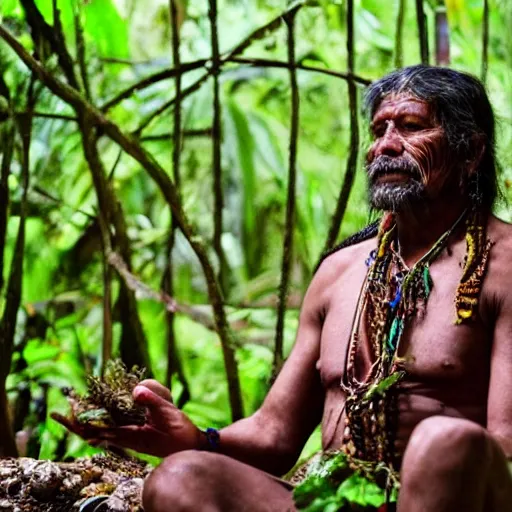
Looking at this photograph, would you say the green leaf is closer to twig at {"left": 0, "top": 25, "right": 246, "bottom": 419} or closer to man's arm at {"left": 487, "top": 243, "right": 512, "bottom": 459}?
twig at {"left": 0, "top": 25, "right": 246, "bottom": 419}

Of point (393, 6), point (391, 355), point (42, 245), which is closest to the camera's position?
point (391, 355)

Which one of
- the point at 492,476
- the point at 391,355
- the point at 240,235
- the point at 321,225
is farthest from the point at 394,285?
the point at 240,235

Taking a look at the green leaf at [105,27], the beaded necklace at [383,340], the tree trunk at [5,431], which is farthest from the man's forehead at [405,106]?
the green leaf at [105,27]

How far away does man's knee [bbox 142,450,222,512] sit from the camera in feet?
5.49

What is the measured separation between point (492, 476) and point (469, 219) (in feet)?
2.23

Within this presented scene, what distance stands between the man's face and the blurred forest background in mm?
339

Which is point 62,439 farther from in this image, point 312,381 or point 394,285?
point 394,285

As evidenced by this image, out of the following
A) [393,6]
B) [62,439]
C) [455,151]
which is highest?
[393,6]

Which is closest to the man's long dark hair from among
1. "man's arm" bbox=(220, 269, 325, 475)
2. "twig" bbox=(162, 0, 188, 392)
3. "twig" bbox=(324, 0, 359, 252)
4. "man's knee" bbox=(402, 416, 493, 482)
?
"man's arm" bbox=(220, 269, 325, 475)

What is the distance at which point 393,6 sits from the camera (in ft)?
13.1

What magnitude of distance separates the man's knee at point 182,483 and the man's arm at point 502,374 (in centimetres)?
51

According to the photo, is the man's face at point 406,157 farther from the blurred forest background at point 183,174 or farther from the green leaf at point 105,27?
the green leaf at point 105,27

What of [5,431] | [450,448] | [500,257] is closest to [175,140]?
[5,431]

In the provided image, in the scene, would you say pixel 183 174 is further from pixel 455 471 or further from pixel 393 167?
pixel 455 471
